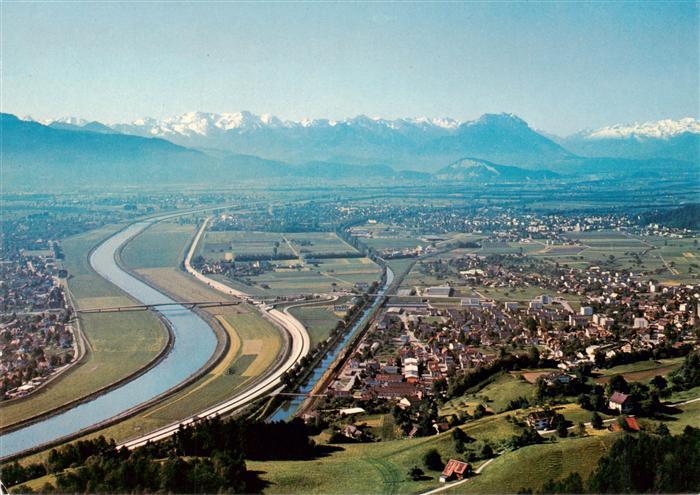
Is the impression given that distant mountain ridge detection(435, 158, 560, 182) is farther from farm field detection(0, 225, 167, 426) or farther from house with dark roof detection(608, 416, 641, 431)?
house with dark roof detection(608, 416, 641, 431)

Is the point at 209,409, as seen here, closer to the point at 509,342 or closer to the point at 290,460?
the point at 290,460

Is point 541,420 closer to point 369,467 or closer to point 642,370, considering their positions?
point 369,467

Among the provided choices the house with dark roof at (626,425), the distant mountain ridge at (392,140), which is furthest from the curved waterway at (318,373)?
the distant mountain ridge at (392,140)

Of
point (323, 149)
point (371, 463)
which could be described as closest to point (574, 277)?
point (371, 463)

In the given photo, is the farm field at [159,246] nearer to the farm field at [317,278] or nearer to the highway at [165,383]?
the farm field at [317,278]

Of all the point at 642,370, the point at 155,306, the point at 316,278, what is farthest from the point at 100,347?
the point at 642,370

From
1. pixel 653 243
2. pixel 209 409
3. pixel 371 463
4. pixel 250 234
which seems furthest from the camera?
pixel 250 234

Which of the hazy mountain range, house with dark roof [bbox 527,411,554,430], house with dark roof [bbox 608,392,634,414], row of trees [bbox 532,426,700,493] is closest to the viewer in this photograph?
row of trees [bbox 532,426,700,493]

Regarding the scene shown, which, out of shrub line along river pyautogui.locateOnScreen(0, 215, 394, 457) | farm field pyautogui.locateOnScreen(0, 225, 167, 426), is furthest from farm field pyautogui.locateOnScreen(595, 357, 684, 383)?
farm field pyautogui.locateOnScreen(0, 225, 167, 426)
